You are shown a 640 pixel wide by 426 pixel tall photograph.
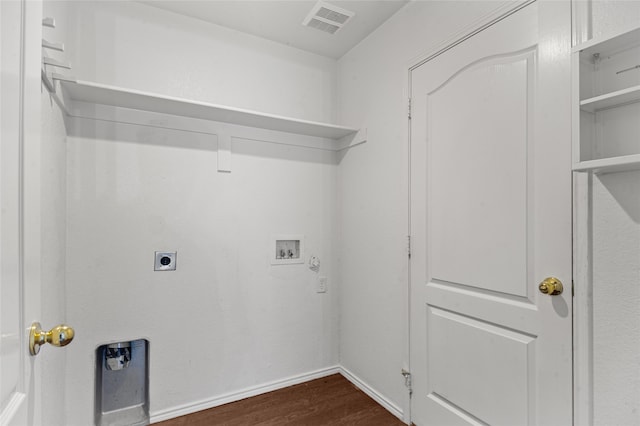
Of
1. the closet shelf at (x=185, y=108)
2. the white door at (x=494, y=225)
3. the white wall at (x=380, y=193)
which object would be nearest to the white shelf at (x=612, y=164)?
the white door at (x=494, y=225)

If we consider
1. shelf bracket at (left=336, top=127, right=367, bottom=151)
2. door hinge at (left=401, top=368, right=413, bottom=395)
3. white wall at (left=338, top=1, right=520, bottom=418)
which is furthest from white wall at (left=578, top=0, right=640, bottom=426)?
shelf bracket at (left=336, top=127, right=367, bottom=151)

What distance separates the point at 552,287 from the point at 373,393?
1.51 metres

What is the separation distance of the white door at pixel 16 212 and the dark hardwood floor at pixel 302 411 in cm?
151

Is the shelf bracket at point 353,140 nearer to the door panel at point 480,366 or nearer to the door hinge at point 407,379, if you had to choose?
the door panel at point 480,366

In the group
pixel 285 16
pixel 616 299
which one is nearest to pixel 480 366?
pixel 616 299

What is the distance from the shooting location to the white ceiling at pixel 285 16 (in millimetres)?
2074

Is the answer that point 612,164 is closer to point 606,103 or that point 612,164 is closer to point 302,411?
point 606,103

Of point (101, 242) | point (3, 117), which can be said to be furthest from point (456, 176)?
point (101, 242)

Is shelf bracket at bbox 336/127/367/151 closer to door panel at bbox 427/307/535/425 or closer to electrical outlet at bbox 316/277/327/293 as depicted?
electrical outlet at bbox 316/277/327/293

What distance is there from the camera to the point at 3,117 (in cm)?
62

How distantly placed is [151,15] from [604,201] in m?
Result: 2.64

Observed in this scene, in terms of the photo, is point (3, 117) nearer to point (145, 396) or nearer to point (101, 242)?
point (101, 242)

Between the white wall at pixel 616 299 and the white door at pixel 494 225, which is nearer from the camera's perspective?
the white wall at pixel 616 299

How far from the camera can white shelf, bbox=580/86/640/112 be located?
3.28ft
